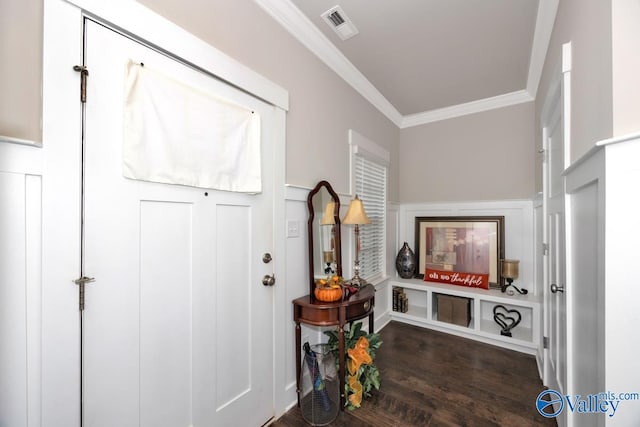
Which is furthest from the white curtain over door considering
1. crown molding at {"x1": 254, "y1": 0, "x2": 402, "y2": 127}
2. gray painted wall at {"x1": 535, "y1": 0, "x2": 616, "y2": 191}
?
gray painted wall at {"x1": 535, "y1": 0, "x2": 616, "y2": 191}

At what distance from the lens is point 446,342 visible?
2.87 m

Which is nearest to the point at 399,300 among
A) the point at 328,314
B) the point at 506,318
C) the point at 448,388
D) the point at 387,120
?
the point at 506,318

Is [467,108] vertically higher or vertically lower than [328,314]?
higher

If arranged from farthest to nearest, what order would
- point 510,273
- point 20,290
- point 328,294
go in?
1. point 510,273
2. point 328,294
3. point 20,290

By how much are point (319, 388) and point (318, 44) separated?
8.21 ft

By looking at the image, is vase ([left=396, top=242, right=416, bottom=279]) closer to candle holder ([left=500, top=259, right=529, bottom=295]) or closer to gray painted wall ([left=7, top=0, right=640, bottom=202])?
gray painted wall ([left=7, top=0, right=640, bottom=202])

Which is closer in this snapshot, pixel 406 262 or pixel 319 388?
pixel 319 388

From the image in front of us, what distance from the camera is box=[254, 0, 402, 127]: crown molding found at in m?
1.76

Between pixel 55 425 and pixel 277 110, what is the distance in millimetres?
1779

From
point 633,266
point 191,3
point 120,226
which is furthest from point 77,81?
point 633,266

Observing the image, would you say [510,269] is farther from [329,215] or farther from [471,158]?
[329,215]

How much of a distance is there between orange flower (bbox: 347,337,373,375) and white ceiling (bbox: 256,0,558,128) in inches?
90.8

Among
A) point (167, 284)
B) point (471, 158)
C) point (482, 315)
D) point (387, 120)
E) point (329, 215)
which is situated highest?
point (387, 120)

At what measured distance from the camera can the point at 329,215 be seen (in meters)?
2.15
